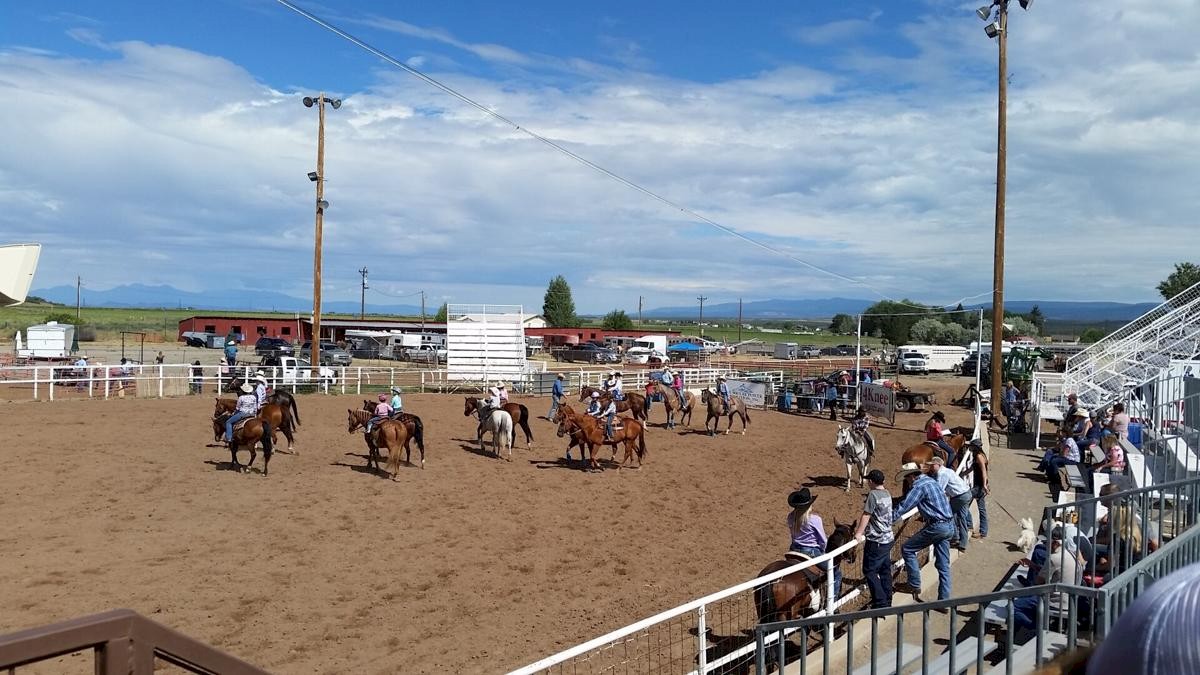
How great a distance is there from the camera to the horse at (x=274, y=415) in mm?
17266

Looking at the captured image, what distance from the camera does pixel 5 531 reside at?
1119 centimetres

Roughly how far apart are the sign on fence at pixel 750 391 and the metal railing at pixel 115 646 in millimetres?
29731

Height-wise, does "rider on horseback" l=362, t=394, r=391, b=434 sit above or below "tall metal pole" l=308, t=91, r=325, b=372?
below

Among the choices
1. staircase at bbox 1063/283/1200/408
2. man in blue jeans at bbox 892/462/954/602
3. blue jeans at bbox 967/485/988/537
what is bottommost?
blue jeans at bbox 967/485/988/537

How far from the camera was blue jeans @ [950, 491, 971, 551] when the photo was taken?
10.2m

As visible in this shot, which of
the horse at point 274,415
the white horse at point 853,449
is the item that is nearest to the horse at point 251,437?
the horse at point 274,415

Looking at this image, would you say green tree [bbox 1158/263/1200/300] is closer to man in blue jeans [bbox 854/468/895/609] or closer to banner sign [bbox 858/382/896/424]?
banner sign [bbox 858/382/896/424]

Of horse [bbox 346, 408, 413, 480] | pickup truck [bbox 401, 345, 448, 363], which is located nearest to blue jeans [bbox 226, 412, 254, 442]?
horse [bbox 346, 408, 413, 480]

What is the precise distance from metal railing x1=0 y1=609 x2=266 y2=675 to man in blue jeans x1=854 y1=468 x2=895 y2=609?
6876 millimetres

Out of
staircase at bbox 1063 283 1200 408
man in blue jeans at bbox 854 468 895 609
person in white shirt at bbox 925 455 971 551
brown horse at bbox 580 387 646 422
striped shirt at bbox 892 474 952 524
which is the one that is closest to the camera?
man in blue jeans at bbox 854 468 895 609

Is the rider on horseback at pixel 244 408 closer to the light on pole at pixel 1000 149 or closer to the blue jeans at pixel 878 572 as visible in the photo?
the blue jeans at pixel 878 572

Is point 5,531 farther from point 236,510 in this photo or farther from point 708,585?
point 708,585

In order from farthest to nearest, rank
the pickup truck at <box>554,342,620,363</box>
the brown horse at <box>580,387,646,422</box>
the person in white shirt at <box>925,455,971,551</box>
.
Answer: the pickup truck at <box>554,342,620,363</box> < the brown horse at <box>580,387,646,422</box> < the person in white shirt at <box>925,455,971,551</box>

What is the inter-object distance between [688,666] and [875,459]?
561 inches
